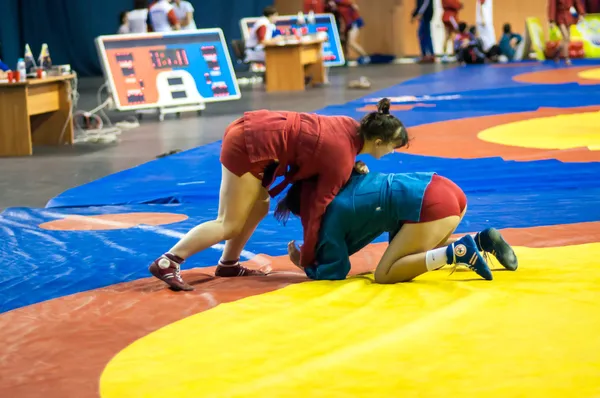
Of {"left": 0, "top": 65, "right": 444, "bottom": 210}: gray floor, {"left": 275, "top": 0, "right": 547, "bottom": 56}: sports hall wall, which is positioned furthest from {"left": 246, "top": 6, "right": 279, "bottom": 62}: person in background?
{"left": 275, "top": 0, "right": 547, "bottom": 56}: sports hall wall

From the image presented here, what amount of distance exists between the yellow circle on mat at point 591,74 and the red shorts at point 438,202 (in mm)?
9795

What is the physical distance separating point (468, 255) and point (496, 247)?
162 mm

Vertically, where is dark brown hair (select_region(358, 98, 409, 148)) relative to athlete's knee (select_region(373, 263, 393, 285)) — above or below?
above

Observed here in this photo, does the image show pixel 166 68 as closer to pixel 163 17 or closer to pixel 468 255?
pixel 163 17

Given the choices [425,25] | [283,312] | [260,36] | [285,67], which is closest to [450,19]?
[425,25]

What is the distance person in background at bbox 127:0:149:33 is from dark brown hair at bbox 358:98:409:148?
9588 millimetres

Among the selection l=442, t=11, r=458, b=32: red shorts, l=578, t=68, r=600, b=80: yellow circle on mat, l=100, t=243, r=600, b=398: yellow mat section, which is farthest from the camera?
l=442, t=11, r=458, b=32: red shorts

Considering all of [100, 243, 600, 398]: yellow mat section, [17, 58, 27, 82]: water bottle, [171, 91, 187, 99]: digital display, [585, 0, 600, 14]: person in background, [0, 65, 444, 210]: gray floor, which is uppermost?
[585, 0, 600, 14]: person in background

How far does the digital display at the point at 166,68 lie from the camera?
10.2 m

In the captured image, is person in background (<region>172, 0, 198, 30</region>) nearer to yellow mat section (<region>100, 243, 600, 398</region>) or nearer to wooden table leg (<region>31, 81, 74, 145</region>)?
wooden table leg (<region>31, 81, 74, 145</region>)

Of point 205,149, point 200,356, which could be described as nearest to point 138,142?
point 205,149

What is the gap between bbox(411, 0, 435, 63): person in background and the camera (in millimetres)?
19328

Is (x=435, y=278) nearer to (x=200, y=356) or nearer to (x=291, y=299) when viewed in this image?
(x=291, y=299)

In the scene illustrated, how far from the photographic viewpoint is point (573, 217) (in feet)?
15.4
